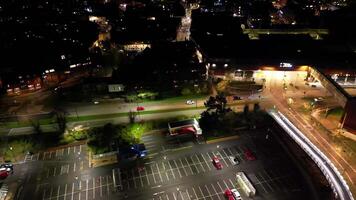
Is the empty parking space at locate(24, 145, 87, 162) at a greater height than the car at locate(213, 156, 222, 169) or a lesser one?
greater

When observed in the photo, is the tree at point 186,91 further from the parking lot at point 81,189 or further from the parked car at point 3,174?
the parked car at point 3,174

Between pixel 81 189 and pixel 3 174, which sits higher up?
pixel 3 174

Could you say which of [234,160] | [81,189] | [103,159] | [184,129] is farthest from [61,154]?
[234,160]

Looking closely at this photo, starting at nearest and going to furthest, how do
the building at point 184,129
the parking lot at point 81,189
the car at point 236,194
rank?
the car at point 236,194 < the parking lot at point 81,189 < the building at point 184,129

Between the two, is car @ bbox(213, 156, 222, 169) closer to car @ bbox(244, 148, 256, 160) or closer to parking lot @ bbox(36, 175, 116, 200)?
car @ bbox(244, 148, 256, 160)

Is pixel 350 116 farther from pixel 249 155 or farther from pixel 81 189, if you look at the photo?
pixel 81 189

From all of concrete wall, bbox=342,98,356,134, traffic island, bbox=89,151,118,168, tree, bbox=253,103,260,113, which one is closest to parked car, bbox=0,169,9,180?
traffic island, bbox=89,151,118,168

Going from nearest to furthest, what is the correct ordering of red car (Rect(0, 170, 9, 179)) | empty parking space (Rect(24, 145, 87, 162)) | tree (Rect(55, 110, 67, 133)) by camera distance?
→ red car (Rect(0, 170, 9, 179)) → empty parking space (Rect(24, 145, 87, 162)) → tree (Rect(55, 110, 67, 133))

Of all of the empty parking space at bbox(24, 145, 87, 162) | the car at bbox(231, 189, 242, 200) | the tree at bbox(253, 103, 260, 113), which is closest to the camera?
the car at bbox(231, 189, 242, 200)

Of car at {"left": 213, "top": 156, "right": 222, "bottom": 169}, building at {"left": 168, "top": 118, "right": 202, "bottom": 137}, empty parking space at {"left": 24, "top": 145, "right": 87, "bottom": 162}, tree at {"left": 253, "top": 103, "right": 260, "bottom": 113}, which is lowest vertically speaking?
car at {"left": 213, "top": 156, "right": 222, "bottom": 169}

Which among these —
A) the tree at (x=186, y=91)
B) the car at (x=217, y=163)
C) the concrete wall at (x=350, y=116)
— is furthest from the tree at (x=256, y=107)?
the car at (x=217, y=163)

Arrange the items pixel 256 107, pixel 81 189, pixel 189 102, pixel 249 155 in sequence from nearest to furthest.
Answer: pixel 81 189
pixel 249 155
pixel 256 107
pixel 189 102

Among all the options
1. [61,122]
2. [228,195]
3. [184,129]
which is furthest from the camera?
[61,122]
